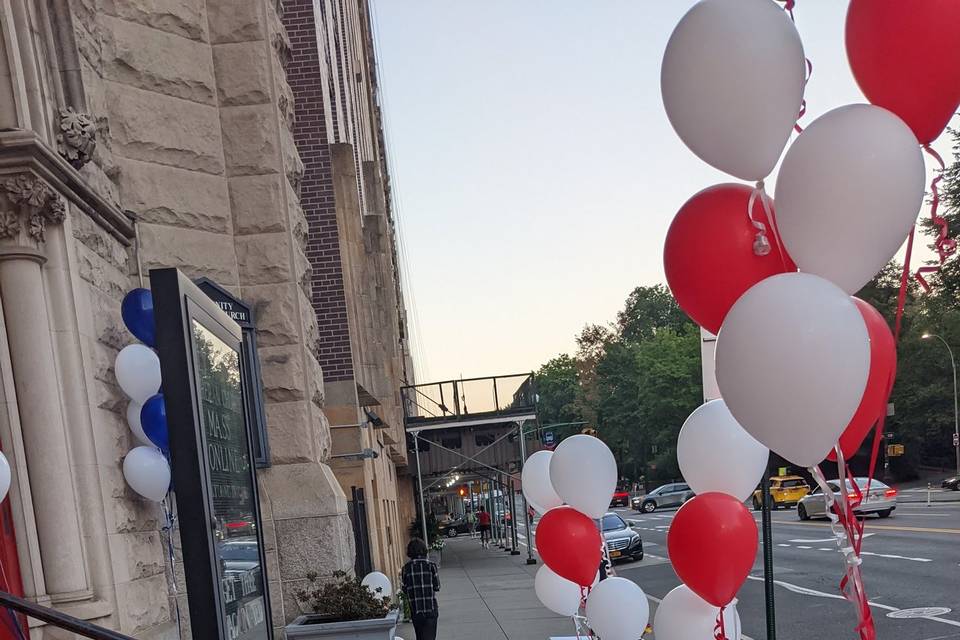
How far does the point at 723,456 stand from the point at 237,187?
4781 mm

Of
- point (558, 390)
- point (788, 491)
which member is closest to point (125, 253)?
point (788, 491)

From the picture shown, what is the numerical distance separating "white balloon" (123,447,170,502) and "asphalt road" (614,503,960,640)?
844cm

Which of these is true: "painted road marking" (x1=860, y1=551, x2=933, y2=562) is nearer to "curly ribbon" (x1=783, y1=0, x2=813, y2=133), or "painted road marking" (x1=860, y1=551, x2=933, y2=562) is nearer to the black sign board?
the black sign board

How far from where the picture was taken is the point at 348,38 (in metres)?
23.5

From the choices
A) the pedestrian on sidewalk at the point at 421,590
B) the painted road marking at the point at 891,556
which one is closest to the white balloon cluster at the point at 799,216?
Answer: the pedestrian on sidewalk at the point at 421,590

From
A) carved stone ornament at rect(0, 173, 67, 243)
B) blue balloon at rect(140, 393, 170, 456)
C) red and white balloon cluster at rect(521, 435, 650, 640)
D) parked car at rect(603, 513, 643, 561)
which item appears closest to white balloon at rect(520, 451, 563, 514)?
red and white balloon cluster at rect(521, 435, 650, 640)

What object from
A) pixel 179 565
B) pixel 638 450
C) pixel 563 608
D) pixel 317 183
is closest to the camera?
pixel 179 565

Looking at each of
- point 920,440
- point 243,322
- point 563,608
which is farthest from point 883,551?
point 920,440

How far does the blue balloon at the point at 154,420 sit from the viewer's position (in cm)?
500

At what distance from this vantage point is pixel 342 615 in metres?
7.18

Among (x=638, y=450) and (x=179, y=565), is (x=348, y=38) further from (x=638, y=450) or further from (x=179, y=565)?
(x=638, y=450)

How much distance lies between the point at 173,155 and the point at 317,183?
576 cm

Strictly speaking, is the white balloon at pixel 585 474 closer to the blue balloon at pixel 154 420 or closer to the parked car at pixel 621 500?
the blue balloon at pixel 154 420

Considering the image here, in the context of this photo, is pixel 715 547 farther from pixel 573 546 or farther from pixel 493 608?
pixel 493 608
